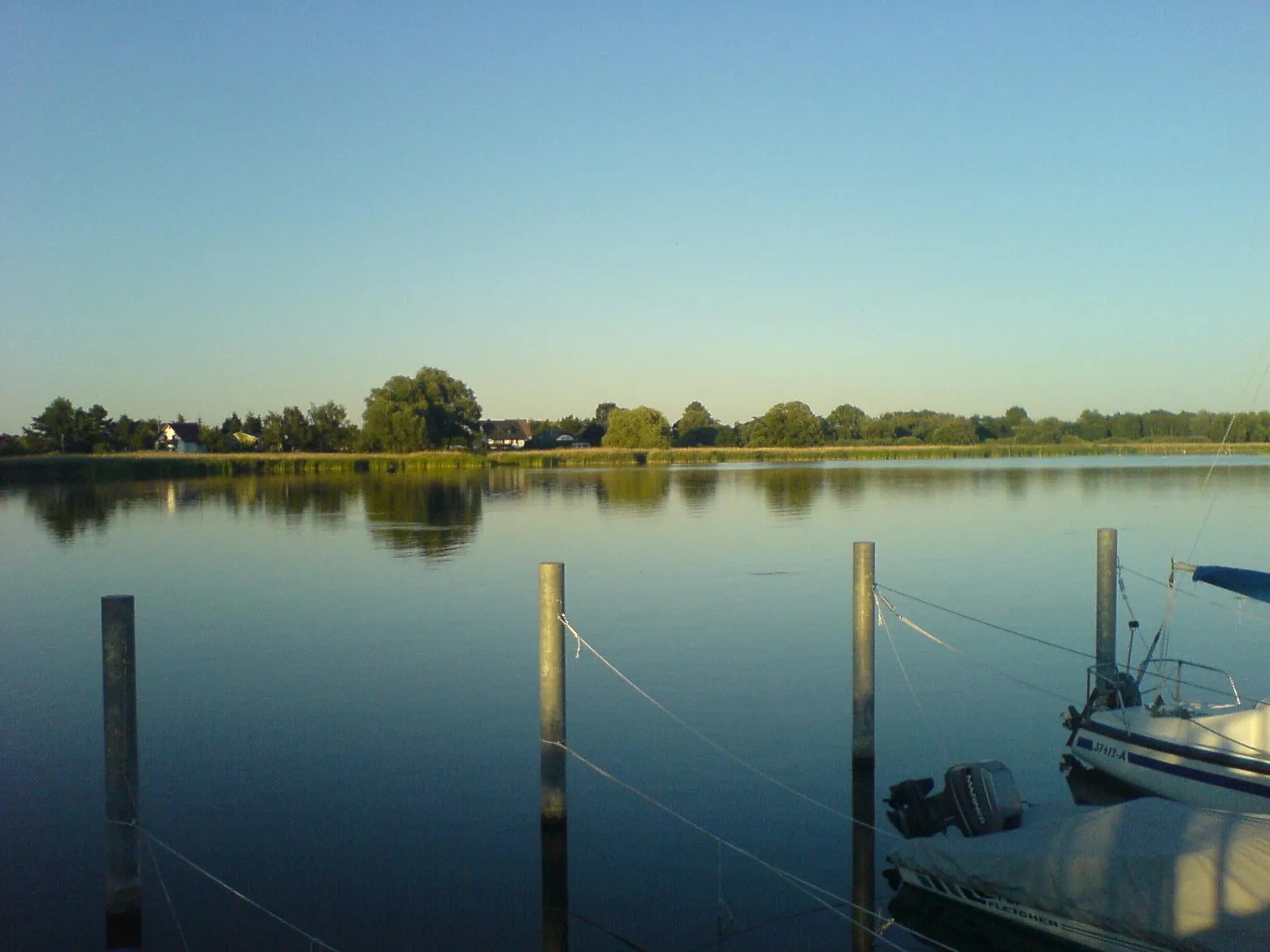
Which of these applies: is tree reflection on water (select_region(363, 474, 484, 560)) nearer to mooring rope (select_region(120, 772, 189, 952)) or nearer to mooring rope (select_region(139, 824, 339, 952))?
mooring rope (select_region(139, 824, 339, 952))

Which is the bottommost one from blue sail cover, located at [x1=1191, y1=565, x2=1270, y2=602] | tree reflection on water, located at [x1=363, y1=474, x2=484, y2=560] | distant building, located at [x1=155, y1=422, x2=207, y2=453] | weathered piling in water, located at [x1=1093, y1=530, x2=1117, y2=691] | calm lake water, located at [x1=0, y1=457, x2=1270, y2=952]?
calm lake water, located at [x1=0, y1=457, x2=1270, y2=952]

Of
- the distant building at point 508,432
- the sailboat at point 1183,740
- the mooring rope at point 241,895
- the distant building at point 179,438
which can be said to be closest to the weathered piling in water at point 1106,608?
the sailboat at point 1183,740

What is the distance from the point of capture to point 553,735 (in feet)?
26.5

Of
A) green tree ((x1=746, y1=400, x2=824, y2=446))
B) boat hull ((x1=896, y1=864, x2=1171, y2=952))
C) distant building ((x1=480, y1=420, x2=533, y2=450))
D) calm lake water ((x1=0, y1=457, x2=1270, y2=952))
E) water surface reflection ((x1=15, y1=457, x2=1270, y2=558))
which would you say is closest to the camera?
boat hull ((x1=896, y1=864, x2=1171, y2=952))

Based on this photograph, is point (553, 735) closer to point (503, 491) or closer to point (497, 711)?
point (497, 711)

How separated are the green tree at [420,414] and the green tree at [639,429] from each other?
19.8m

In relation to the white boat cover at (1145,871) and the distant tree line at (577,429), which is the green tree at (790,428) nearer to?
the distant tree line at (577,429)

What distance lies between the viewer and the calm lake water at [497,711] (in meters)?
7.89

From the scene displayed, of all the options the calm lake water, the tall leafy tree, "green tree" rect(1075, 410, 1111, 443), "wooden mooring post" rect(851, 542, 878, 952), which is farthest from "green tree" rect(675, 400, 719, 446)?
"wooden mooring post" rect(851, 542, 878, 952)

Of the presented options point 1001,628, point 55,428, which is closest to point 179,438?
point 55,428

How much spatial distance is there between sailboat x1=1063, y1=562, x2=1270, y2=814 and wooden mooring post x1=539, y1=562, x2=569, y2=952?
5.00 metres

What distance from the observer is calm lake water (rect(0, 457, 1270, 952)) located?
25.9 feet

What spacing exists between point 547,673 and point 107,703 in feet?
9.93

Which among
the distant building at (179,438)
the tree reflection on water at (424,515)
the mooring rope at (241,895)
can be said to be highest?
the distant building at (179,438)
